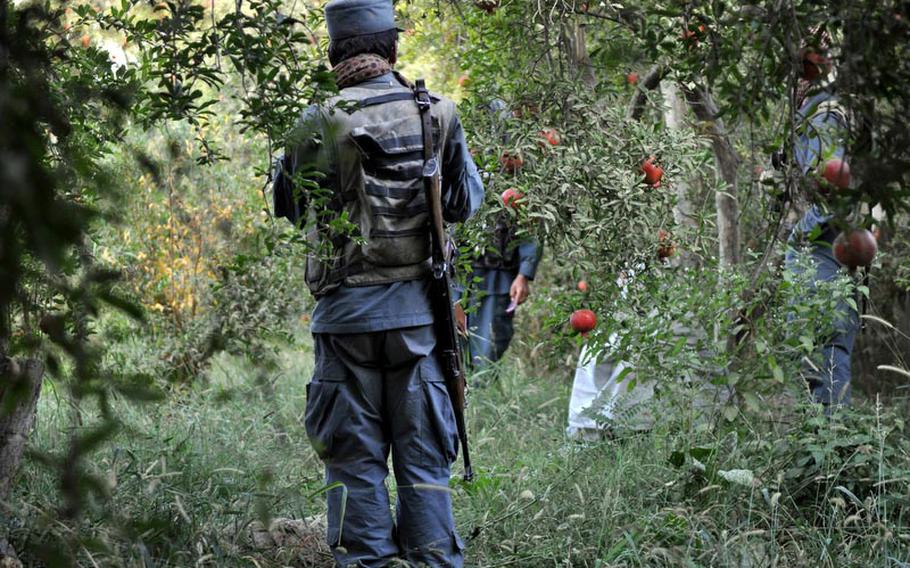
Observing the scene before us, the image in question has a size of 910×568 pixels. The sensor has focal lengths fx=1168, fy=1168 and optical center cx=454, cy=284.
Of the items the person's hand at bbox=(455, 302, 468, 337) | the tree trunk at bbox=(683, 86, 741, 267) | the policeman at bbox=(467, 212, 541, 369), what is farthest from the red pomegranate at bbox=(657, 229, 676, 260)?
the policeman at bbox=(467, 212, 541, 369)

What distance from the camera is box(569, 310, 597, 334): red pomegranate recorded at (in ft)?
16.0

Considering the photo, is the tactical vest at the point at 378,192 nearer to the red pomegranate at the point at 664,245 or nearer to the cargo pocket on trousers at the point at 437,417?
the cargo pocket on trousers at the point at 437,417

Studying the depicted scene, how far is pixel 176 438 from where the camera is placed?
530 centimetres

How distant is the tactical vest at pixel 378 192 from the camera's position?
12.4 feet

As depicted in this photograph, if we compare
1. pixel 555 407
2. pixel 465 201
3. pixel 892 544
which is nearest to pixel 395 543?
pixel 465 201

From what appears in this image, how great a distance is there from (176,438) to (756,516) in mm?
2596

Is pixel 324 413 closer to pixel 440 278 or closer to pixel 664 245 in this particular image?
pixel 440 278

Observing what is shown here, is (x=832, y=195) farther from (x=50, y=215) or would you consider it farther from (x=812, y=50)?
(x=50, y=215)

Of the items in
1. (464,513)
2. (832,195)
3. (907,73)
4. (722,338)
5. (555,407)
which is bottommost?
(555,407)

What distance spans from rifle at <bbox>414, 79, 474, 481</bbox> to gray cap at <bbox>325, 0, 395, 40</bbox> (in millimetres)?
263

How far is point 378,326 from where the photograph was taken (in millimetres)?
3797

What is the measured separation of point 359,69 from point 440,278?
29.4 inches

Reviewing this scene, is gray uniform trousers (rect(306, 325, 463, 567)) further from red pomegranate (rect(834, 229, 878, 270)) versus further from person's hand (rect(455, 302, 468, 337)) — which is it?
red pomegranate (rect(834, 229, 878, 270))

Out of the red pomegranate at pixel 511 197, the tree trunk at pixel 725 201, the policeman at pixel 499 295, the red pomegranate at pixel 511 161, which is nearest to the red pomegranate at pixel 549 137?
the red pomegranate at pixel 511 161
